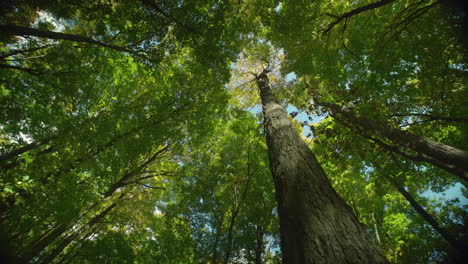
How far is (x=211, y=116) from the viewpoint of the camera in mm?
7621

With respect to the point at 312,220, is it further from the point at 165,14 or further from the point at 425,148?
the point at 165,14

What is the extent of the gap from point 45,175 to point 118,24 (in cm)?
490

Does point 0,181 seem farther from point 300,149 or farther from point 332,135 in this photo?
point 332,135

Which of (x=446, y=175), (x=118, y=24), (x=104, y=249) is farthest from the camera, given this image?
(x=446, y=175)

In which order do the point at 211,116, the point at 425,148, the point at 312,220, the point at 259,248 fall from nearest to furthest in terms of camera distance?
the point at 312,220, the point at 425,148, the point at 211,116, the point at 259,248

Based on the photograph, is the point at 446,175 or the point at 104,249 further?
the point at 446,175

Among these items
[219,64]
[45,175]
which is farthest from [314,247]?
[45,175]

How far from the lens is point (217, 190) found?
939cm

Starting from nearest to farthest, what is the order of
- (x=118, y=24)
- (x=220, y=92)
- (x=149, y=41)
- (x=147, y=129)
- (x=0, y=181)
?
(x=0, y=181), (x=118, y=24), (x=149, y=41), (x=147, y=129), (x=220, y=92)

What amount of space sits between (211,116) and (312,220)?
633 cm

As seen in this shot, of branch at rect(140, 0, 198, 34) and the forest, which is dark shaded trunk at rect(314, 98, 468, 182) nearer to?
the forest

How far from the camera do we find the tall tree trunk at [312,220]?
1412 mm

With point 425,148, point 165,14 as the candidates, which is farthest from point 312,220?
point 165,14

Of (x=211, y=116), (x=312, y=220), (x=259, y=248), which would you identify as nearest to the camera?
(x=312, y=220)
